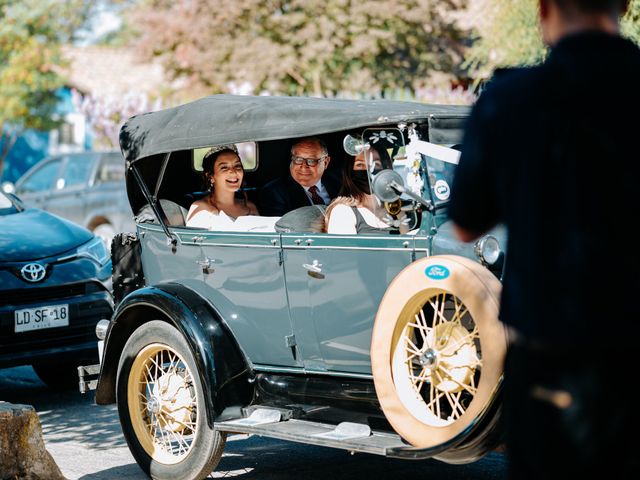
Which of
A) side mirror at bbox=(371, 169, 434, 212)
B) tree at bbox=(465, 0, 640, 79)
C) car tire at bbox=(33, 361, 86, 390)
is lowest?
car tire at bbox=(33, 361, 86, 390)

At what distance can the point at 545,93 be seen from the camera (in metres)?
2.43

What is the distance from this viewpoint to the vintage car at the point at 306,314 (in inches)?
177

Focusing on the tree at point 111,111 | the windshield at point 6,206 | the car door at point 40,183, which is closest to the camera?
the windshield at point 6,206

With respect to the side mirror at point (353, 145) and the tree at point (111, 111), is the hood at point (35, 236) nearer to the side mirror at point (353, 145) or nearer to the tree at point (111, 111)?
the side mirror at point (353, 145)

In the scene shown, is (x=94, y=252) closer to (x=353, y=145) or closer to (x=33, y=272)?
(x=33, y=272)

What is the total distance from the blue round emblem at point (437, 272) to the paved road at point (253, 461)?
1.52 m

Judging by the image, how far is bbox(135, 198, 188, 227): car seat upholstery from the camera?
6270 millimetres

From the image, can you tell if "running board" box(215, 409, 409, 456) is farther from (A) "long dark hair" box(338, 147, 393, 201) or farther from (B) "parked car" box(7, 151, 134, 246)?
(B) "parked car" box(7, 151, 134, 246)

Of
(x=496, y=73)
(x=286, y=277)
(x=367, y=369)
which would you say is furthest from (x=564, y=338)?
(x=286, y=277)

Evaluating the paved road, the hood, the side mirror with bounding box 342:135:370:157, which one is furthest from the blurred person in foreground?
the hood

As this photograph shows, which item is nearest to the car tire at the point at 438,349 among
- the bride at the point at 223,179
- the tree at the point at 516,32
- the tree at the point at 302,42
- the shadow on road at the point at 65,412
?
the bride at the point at 223,179

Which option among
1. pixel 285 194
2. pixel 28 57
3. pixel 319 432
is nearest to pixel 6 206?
pixel 285 194

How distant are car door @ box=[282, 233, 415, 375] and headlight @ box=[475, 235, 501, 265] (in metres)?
0.30

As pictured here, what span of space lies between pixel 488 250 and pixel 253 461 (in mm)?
2249
